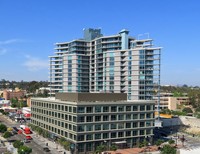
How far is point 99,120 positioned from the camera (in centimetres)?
10912

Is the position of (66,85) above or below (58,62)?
below

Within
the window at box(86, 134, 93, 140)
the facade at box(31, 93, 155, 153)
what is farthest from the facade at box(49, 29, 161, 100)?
the window at box(86, 134, 93, 140)

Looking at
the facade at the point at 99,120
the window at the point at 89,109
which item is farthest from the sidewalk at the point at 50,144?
the window at the point at 89,109

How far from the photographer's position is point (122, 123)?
114 metres

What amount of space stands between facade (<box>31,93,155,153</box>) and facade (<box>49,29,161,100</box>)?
39.8 meters

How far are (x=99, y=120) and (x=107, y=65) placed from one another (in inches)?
2646

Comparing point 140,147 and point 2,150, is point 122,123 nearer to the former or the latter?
point 140,147

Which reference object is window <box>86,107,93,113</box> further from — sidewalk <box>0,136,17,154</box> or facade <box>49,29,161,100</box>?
facade <box>49,29,161,100</box>

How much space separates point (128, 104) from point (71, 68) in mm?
76383

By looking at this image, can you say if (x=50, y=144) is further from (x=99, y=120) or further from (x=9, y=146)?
(x=99, y=120)

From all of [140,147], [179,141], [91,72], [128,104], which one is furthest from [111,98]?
[91,72]

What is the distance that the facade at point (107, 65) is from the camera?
522 ft

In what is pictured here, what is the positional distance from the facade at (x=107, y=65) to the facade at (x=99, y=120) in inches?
1568

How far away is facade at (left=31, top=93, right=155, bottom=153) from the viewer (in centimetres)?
10612
